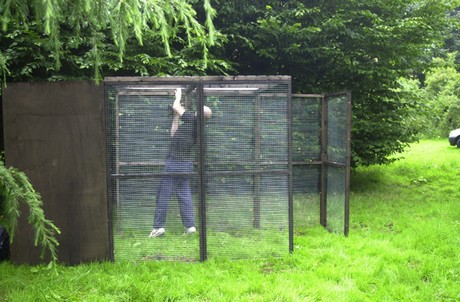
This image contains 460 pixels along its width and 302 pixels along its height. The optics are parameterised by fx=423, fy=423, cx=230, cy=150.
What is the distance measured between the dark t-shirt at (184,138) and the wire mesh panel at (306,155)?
6.94 ft

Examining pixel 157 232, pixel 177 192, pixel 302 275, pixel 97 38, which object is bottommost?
pixel 302 275

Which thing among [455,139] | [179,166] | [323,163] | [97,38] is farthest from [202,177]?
[455,139]

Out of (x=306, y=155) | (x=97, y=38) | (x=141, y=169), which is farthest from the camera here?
(x=306, y=155)

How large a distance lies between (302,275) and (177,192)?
163cm

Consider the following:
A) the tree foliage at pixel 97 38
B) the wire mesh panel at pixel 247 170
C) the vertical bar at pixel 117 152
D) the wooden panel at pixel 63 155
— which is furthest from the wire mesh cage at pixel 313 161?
the wooden panel at pixel 63 155

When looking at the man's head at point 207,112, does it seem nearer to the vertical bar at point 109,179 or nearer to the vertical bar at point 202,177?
the vertical bar at point 202,177

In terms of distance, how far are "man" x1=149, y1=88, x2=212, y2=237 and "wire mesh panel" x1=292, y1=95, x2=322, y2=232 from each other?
6.89 feet

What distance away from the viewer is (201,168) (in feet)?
15.8

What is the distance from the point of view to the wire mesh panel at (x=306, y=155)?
6.41 m

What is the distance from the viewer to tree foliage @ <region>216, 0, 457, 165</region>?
8.50 m

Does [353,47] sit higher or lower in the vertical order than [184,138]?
higher

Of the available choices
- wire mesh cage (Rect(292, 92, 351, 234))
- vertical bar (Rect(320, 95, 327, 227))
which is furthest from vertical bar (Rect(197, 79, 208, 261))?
vertical bar (Rect(320, 95, 327, 227))

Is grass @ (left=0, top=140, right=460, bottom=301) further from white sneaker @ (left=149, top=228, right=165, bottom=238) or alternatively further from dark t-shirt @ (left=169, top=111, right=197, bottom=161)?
dark t-shirt @ (left=169, top=111, right=197, bottom=161)

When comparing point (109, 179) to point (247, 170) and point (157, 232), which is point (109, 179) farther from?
point (247, 170)
